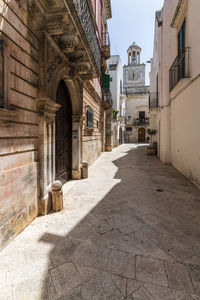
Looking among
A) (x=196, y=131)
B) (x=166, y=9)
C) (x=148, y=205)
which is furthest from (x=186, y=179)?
(x=166, y=9)

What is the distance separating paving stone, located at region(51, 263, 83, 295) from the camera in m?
1.78

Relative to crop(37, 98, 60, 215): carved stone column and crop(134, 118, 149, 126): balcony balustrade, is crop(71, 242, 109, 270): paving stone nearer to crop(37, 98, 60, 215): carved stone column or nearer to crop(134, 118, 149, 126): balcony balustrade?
crop(37, 98, 60, 215): carved stone column

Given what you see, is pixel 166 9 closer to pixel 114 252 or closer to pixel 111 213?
pixel 111 213

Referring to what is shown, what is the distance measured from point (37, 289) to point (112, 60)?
91.6ft

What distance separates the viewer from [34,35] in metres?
3.14

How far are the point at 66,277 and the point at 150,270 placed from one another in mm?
1058

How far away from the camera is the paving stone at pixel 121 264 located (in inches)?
77.5

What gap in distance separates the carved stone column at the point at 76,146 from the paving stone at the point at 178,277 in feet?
15.0

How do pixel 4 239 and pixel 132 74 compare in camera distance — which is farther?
pixel 132 74

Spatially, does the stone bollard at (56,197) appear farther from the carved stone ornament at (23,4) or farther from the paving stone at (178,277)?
the carved stone ornament at (23,4)

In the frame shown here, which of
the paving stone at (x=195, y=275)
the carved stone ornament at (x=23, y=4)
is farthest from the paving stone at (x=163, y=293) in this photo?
the carved stone ornament at (x=23, y=4)

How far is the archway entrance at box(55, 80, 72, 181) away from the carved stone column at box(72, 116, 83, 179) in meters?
0.18

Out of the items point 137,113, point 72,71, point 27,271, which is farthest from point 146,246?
point 137,113

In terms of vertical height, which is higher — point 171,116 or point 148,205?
point 171,116
